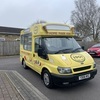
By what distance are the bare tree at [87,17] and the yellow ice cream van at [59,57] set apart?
34.3 meters

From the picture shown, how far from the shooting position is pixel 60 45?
Result: 6.81 metres

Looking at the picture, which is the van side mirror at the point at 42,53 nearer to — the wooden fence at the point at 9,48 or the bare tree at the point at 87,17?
the wooden fence at the point at 9,48

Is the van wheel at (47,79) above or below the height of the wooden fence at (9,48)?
below

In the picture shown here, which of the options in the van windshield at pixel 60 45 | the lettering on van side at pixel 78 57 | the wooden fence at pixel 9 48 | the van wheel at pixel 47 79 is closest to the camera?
the lettering on van side at pixel 78 57

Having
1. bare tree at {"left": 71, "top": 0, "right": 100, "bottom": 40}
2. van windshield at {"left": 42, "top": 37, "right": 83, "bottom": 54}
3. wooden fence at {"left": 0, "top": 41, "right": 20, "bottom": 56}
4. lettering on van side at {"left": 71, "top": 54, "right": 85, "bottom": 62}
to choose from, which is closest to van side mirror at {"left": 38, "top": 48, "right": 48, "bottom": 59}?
van windshield at {"left": 42, "top": 37, "right": 83, "bottom": 54}

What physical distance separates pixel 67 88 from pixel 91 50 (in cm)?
1002

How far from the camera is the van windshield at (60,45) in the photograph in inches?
256

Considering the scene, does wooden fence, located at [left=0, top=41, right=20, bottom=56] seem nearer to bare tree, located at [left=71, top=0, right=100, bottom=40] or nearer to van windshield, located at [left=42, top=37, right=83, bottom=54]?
van windshield, located at [left=42, top=37, right=83, bottom=54]

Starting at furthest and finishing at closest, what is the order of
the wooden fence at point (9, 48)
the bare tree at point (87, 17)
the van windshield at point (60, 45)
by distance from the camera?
1. the bare tree at point (87, 17)
2. the wooden fence at point (9, 48)
3. the van windshield at point (60, 45)

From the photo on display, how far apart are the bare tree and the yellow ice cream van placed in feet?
113

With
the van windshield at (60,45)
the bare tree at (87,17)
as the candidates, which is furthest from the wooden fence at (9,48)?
the bare tree at (87,17)

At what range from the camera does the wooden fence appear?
766 inches

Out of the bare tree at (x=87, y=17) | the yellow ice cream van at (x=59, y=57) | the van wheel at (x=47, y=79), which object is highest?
the bare tree at (x=87, y=17)

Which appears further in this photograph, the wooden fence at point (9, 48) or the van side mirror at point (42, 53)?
the wooden fence at point (9, 48)
